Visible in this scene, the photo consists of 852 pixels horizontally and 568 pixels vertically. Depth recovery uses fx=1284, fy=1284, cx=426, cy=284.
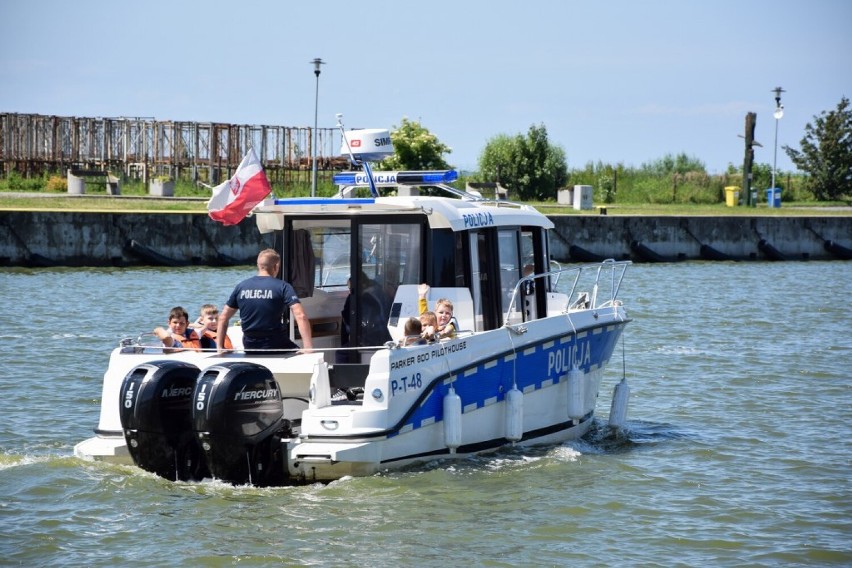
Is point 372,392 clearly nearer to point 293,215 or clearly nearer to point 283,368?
point 283,368

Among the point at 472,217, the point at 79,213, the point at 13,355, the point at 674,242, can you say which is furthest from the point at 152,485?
the point at 674,242

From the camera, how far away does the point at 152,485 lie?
10430mm

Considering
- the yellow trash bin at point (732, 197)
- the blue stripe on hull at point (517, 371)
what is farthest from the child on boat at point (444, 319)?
the yellow trash bin at point (732, 197)

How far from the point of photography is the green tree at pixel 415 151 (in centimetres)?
4366

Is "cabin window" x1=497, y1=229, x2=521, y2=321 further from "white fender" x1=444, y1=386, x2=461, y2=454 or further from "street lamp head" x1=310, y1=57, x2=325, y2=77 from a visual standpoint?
"street lamp head" x1=310, y1=57, x2=325, y2=77

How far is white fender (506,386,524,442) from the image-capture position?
11.7m

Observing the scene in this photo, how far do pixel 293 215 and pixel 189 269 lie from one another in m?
23.6

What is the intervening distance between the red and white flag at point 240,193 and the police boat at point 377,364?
197 millimetres

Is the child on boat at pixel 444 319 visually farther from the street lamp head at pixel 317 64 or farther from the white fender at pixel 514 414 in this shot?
the street lamp head at pixel 317 64

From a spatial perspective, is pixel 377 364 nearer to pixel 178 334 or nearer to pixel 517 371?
pixel 517 371

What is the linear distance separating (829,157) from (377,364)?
59.5 metres

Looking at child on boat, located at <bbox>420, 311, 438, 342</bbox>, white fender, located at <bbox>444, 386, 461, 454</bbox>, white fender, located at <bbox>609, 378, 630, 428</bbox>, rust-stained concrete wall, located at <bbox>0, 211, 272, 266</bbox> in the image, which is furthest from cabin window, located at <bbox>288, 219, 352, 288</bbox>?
rust-stained concrete wall, located at <bbox>0, 211, 272, 266</bbox>

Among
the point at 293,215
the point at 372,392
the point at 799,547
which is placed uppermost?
the point at 293,215

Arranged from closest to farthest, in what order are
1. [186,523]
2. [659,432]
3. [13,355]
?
1. [186,523]
2. [659,432]
3. [13,355]
